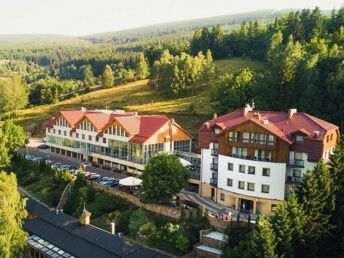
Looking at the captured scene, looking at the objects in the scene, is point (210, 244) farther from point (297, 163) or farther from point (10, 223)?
point (10, 223)

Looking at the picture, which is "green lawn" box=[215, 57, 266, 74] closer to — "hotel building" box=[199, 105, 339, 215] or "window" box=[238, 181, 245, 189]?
"hotel building" box=[199, 105, 339, 215]

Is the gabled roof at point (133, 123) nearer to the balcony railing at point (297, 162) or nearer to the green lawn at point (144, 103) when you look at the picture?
the green lawn at point (144, 103)

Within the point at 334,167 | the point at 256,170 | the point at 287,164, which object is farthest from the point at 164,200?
the point at 334,167

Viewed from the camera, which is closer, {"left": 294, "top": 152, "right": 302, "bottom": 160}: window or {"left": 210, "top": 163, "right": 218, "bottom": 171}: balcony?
{"left": 294, "top": 152, "right": 302, "bottom": 160}: window

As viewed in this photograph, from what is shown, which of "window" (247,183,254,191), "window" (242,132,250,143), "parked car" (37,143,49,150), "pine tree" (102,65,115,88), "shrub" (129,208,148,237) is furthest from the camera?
"pine tree" (102,65,115,88)

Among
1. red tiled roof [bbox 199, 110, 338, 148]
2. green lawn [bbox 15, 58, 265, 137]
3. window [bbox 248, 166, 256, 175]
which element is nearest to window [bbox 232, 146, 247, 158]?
window [bbox 248, 166, 256, 175]

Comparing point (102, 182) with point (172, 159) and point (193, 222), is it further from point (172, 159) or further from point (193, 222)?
point (193, 222)

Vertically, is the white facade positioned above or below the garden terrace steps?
above

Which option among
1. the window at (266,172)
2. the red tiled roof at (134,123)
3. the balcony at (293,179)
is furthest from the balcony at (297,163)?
the red tiled roof at (134,123)
